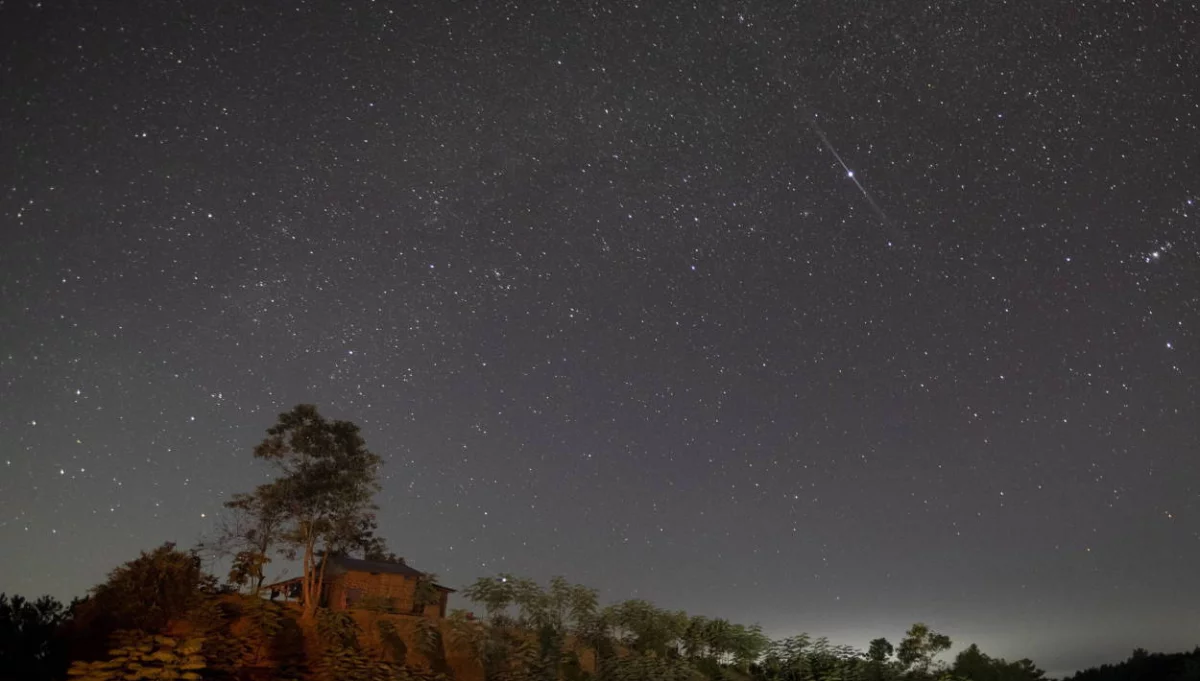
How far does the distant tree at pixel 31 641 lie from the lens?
32.7 feet

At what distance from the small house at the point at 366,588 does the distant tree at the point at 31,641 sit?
61.0ft

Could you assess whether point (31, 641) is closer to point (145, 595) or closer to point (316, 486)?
point (145, 595)

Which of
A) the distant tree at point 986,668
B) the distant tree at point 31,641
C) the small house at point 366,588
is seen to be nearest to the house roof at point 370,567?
the small house at point 366,588

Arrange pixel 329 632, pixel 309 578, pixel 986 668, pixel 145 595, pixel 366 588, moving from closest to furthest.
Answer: pixel 145 595 → pixel 329 632 → pixel 309 578 → pixel 366 588 → pixel 986 668

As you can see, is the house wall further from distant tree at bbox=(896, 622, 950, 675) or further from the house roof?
distant tree at bbox=(896, 622, 950, 675)

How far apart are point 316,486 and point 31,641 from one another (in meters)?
19.0

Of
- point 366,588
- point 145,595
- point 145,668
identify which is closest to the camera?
point 145,668

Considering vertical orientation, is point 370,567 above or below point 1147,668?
above

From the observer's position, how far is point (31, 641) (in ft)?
34.7

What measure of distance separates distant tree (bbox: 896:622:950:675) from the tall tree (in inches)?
1001

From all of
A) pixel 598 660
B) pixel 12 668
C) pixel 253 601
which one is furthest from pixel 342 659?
pixel 12 668

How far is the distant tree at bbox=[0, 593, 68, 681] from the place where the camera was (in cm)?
997

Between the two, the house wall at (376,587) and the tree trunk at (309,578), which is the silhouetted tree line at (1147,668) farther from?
the tree trunk at (309,578)

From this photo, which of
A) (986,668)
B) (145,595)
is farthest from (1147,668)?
(145,595)
